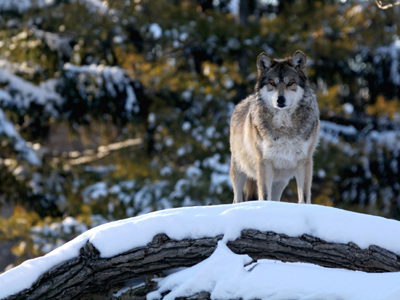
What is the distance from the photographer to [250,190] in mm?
6340

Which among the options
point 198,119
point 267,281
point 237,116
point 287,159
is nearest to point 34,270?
point 267,281

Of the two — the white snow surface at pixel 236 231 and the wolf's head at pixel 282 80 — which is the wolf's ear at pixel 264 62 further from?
the white snow surface at pixel 236 231

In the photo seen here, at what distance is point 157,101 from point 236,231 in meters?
9.40

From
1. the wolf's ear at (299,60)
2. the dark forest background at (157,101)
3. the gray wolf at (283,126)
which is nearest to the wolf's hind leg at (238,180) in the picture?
the gray wolf at (283,126)

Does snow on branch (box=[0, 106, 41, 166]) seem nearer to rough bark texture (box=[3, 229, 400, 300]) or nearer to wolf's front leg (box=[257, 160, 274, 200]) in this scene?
wolf's front leg (box=[257, 160, 274, 200])

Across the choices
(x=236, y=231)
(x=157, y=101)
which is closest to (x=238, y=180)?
(x=236, y=231)

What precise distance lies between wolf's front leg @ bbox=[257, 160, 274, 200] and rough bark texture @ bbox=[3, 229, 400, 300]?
1.14m

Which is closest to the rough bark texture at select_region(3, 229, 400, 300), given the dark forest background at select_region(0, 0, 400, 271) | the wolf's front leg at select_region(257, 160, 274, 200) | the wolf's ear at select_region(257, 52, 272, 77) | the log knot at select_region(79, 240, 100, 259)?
the log knot at select_region(79, 240, 100, 259)

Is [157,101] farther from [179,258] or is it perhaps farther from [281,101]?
[179,258]

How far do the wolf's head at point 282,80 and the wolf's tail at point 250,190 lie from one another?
1.05 m

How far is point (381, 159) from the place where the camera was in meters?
14.0

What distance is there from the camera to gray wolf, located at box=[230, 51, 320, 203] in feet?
17.9

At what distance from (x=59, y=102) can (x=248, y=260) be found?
9.95 m

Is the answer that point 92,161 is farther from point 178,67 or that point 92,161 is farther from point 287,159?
point 287,159
